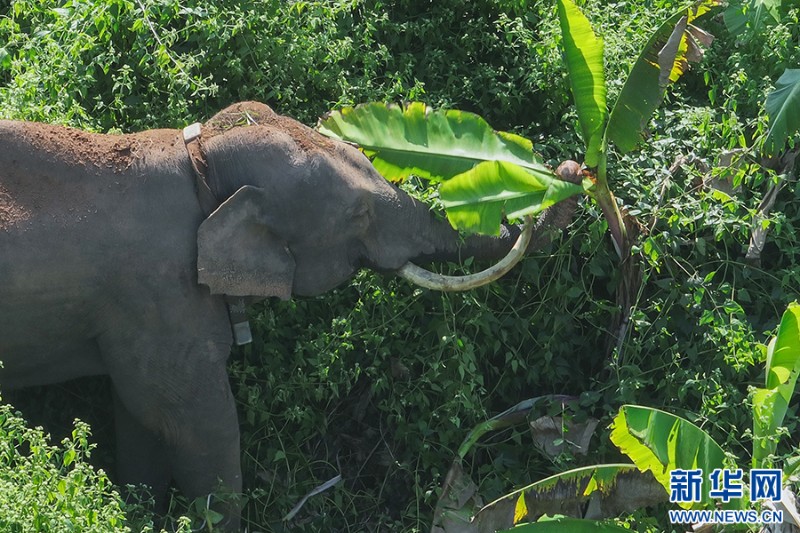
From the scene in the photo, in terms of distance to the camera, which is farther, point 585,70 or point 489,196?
point 585,70

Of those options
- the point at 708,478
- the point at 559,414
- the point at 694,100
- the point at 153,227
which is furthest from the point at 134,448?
the point at 694,100

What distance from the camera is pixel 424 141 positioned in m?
7.17

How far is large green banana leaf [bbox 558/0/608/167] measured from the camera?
731 cm

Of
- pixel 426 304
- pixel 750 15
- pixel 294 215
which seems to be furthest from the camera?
pixel 750 15

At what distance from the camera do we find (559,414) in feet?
24.3

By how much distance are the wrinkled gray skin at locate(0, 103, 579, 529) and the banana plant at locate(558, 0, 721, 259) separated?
3.47ft

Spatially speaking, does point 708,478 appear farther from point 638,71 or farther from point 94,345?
point 94,345

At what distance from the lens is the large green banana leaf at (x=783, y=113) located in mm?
7387

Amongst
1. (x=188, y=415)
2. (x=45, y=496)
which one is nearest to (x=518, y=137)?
(x=188, y=415)

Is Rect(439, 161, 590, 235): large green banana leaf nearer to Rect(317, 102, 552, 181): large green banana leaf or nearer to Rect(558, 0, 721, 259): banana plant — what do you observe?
Rect(317, 102, 552, 181): large green banana leaf

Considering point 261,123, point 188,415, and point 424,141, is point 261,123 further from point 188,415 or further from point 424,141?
point 188,415

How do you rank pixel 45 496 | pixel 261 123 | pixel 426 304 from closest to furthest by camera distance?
1. pixel 45 496
2. pixel 261 123
3. pixel 426 304

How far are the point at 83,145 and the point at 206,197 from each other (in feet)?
2.00

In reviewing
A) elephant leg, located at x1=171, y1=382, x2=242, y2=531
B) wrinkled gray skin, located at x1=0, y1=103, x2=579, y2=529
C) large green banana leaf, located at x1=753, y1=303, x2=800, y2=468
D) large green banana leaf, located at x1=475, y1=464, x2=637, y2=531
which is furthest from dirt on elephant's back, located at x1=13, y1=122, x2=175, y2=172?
large green banana leaf, located at x1=753, y1=303, x2=800, y2=468
